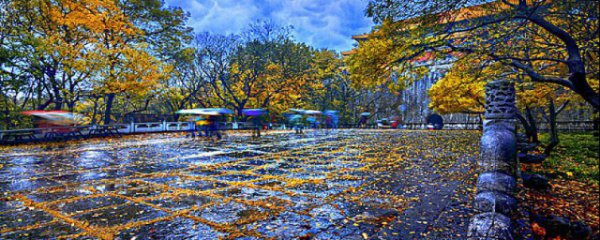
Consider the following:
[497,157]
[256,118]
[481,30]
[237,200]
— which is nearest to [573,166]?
[481,30]

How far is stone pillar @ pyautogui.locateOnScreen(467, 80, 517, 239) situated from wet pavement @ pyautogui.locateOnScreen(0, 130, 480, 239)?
37 centimetres

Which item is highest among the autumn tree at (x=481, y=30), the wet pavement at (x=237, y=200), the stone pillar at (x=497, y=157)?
the autumn tree at (x=481, y=30)

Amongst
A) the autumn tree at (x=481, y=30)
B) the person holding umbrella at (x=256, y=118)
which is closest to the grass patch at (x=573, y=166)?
the autumn tree at (x=481, y=30)

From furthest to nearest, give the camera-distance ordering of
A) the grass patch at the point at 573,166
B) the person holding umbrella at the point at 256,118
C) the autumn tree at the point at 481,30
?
the person holding umbrella at the point at 256,118
the grass patch at the point at 573,166
the autumn tree at the point at 481,30

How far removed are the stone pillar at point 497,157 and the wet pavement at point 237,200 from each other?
1.21 ft

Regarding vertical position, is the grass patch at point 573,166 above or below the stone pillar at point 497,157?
below

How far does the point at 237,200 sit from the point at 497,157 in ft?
10.6

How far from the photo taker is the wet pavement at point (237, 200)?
312cm

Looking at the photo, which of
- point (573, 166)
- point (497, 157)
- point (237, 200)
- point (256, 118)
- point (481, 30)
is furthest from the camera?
point (256, 118)

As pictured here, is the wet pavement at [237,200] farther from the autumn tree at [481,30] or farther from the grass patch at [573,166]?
the autumn tree at [481,30]

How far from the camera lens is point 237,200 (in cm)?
418

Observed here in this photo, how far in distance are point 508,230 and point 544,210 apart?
2.32 m

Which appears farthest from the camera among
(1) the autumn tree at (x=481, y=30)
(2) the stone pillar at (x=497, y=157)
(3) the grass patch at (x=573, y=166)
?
(3) the grass patch at (x=573, y=166)

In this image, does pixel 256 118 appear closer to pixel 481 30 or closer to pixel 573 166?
pixel 481 30
